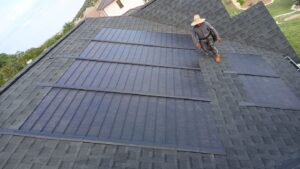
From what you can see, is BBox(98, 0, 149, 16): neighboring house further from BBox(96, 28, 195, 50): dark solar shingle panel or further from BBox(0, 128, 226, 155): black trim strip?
BBox(0, 128, 226, 155): black trim strip

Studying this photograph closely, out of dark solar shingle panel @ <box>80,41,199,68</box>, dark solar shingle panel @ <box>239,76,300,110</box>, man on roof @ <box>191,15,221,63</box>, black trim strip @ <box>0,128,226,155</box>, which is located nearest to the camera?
black trim strip @ <box>0,128,226,155</box>

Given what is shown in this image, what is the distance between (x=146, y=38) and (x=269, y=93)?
7071mm

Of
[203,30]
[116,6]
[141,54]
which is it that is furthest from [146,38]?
[116,6]

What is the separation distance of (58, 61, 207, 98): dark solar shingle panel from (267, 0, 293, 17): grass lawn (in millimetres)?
33749

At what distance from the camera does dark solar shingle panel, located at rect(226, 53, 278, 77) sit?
12.2 m

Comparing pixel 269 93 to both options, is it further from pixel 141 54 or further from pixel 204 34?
pixel 141 54

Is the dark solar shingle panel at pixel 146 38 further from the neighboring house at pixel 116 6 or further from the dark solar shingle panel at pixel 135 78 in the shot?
the neighboring house at pixel 116 6

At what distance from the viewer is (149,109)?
9.02 meters

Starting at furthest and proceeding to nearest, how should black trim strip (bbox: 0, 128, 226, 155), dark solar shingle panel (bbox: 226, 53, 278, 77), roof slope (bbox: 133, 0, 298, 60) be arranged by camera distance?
roof slope (bbox: 133, 0, 298, 60), dark solar shingle panel (bbox: 226, 53, 278, 77), black trim strip (bbox: 0, 128, 226, 155)

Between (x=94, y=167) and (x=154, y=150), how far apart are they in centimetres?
155

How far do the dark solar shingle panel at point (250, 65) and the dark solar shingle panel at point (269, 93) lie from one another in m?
0.47

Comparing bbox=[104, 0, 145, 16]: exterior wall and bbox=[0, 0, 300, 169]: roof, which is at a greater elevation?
bbox=[104, 0, 145, 16]: exterior wall

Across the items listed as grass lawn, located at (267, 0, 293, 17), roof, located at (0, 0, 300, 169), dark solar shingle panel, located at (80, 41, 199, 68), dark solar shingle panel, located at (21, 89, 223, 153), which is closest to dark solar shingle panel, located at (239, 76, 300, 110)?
roof, located at (0, 0, 300, 169)

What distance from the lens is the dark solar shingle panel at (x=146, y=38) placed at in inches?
575
